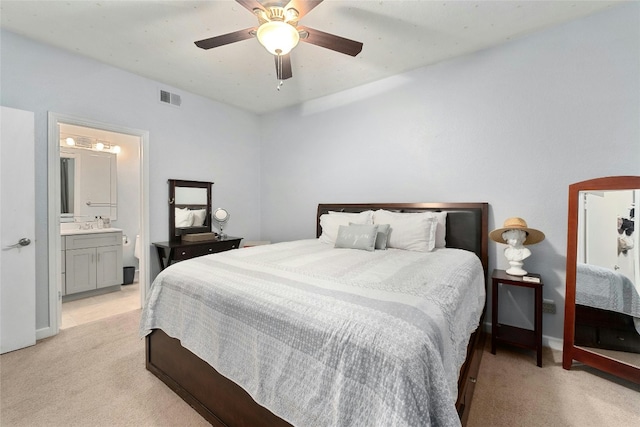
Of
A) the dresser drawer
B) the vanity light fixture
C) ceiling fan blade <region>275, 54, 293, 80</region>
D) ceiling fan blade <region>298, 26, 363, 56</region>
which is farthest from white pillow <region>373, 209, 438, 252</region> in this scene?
the vanity light fixture

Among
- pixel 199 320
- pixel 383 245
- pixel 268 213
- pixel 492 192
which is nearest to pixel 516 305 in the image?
pixel 492 192

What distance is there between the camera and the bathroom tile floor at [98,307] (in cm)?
304

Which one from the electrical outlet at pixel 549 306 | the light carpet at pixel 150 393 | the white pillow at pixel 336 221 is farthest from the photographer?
the white pillow at pixel 336 221

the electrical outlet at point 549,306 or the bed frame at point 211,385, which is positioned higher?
the electrical outlet at point 549,306

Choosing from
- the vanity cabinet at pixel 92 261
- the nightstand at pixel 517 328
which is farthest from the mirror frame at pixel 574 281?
the vanity cabinet at pixel 92 261

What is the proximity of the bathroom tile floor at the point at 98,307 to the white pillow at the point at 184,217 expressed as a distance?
112 centimetres

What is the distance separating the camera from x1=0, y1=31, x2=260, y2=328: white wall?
254 cm

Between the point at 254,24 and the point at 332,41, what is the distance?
85 centimetres

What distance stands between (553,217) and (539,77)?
1.25 metres

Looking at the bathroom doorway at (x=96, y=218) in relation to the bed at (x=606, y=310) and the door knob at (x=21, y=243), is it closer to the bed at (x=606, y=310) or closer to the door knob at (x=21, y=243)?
the door knob at (x=21, y=243)

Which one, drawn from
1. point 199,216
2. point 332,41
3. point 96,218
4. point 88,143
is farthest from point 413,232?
point 88,143

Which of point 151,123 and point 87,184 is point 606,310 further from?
point 87,184

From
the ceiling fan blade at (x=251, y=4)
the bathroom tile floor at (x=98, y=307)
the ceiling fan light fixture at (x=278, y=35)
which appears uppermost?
the ceiling fan blade at (x=251, y=4)

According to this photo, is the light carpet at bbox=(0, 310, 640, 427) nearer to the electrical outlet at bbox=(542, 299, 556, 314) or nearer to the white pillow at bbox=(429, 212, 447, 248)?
the electrical outlet at bbox=(542, 299, 556, 314)
